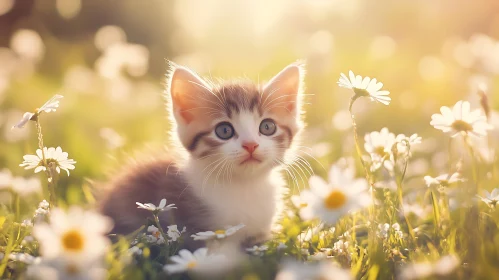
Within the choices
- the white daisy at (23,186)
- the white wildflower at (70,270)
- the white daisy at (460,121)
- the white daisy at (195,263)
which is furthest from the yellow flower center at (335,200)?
the white daisy at (23,186)

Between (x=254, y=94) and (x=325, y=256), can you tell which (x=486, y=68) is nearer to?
(x=254, y=94)

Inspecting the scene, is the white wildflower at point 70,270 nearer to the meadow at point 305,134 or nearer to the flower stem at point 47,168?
the meadow at point 305,134

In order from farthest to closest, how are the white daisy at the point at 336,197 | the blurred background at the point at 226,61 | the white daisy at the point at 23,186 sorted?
the blurred background at the point at 226,61 < the white daisy at the point at 23,186 < the white daisy at the point at 336,197

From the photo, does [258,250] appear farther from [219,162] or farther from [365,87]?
[365,87]

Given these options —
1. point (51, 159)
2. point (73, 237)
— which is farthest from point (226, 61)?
point (73, 237)

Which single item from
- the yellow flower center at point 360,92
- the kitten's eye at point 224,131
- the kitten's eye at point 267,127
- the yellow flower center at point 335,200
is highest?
the kitten's eye at point 267,127

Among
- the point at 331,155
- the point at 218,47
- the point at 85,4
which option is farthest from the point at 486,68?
the point at 85,4

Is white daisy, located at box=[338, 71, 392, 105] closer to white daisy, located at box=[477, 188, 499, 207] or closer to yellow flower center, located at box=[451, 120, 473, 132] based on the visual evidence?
yellow flower center, located at box=[451, 120, 473, 132]

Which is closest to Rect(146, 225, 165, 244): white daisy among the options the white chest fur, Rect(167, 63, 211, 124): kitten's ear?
the white chest fur

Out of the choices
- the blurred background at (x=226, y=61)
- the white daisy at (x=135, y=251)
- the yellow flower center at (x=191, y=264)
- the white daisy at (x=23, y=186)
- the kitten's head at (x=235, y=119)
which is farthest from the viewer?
the blurred background at (x=226, y=61)
